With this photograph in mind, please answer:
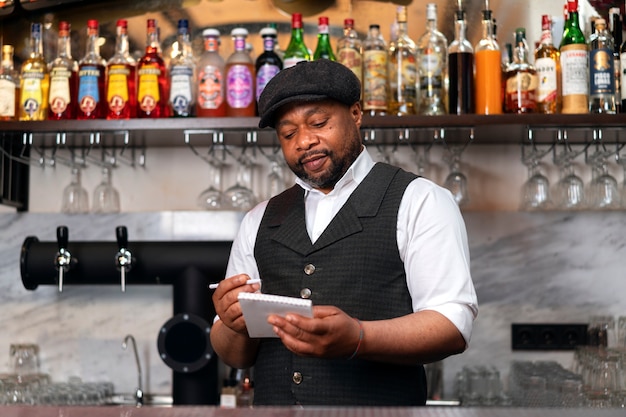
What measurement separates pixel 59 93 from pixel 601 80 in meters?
1.55

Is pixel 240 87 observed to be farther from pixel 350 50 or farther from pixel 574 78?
pixel 574 78

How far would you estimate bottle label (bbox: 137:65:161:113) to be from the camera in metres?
2.60

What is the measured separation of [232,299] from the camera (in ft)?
5.14

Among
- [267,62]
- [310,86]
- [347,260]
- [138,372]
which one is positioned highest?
[267,62]

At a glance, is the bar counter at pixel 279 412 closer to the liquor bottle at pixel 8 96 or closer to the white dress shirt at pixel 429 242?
the white dress shirt at pixel 429 242

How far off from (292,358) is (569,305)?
138 centimetres

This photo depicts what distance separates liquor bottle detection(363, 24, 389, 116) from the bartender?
0.72 meters

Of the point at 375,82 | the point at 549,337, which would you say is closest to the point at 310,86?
the point at 375,82

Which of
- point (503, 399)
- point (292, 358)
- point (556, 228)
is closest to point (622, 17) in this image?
point (556, 228)

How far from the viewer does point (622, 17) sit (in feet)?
9.12

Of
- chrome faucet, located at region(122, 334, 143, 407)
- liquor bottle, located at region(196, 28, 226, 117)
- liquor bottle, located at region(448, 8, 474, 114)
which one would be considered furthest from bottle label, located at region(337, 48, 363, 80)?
chrome faucet, located at region(122, 334, 143, 407)

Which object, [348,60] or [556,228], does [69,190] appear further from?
[556,228]

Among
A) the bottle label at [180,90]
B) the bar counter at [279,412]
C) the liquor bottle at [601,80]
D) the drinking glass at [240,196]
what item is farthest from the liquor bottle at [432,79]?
the bar counter at [279,412]

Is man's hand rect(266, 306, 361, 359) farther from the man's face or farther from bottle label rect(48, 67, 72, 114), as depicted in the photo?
bottle label rect(48, 67, 72, 114)
